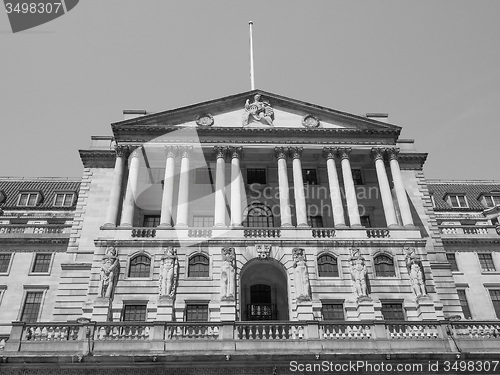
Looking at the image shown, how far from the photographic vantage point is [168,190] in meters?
43.4

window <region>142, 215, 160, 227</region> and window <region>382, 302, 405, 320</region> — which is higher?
window <region>142, 215, 160, 227</region>

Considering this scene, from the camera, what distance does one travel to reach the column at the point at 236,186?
137 feet

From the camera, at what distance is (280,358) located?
30047 mm

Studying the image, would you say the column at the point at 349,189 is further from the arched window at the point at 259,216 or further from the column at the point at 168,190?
the column at the point at 168,190

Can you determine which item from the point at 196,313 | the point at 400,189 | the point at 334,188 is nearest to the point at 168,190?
the point at 196,313

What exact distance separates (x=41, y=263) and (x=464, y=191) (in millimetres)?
53558

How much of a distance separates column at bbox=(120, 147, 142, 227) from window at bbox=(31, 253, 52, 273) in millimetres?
12281

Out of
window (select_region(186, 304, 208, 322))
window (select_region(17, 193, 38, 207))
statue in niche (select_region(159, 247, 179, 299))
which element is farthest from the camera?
window (select_region(17, 193, 38, 207))

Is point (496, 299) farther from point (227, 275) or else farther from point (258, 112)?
point (258, 112)

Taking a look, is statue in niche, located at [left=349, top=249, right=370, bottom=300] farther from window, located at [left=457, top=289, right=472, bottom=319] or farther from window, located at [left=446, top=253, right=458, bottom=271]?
window, located at [left=446, top=253, right=458, bottom=271]

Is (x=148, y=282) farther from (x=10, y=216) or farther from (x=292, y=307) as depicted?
(x=10, y=216)

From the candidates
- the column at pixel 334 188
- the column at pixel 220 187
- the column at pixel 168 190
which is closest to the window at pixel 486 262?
the column at pixel 334 188

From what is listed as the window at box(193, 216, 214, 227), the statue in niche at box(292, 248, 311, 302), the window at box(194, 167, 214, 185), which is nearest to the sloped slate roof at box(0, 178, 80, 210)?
the window at box(194, 167, 214, 185)

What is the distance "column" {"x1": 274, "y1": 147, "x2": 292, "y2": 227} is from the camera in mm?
42125
